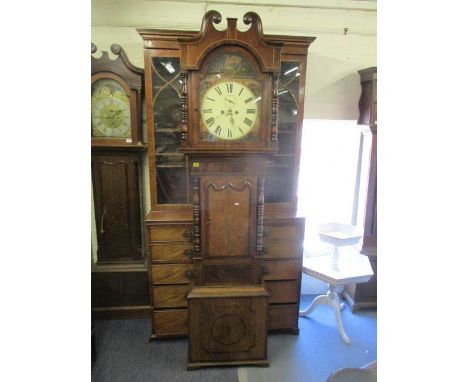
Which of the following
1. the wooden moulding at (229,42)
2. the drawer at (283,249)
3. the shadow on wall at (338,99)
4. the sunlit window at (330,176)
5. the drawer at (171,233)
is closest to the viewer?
the wooden moulding at (229,42)

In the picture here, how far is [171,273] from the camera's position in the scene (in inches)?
72.7

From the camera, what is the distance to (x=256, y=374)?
166cm

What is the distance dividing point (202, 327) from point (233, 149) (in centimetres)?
101

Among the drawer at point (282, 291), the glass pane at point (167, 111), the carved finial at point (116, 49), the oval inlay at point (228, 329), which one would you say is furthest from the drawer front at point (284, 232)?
the carved finial at point (116, 49)

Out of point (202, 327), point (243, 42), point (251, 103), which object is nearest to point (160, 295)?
point (202, 327)

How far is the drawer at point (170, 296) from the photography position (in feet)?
6.07

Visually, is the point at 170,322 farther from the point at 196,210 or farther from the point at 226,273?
the point at 196,210

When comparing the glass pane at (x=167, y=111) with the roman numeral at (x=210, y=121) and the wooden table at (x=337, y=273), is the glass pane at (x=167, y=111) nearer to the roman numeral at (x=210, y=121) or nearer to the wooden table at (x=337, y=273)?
the roman numeral at (x=210, y=121)

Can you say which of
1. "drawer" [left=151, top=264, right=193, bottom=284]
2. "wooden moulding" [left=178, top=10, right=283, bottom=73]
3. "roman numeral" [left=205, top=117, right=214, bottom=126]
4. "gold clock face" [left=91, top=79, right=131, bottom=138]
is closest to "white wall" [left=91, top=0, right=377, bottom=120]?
"gold clock face" [left=91, top=79, right=131, bottom=138]

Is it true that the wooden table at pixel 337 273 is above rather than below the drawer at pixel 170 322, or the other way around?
above

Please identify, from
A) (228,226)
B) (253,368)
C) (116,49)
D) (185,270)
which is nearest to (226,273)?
(228,226)

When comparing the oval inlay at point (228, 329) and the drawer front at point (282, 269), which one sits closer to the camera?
the oval inlay at point (228, 329)

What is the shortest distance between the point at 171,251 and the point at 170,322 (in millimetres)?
498
